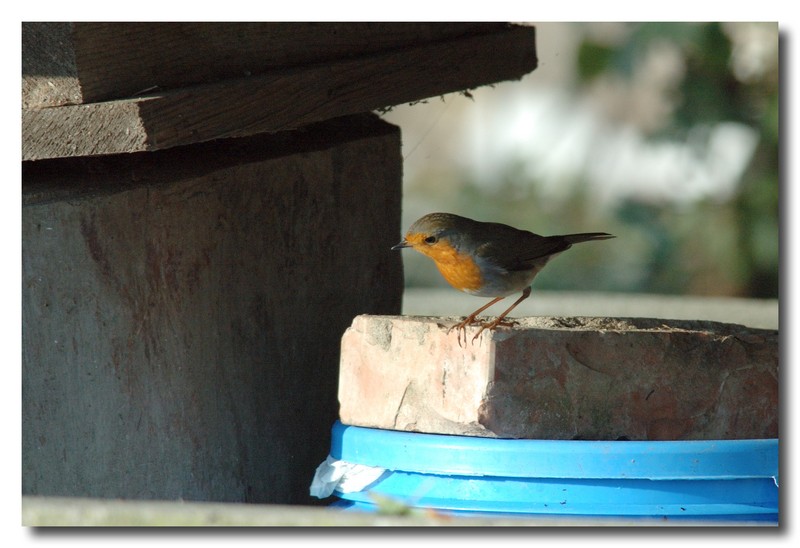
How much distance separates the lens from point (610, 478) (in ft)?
9.14

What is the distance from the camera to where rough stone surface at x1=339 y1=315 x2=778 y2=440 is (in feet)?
9.26

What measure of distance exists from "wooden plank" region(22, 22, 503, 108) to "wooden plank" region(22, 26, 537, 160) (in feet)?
0.21

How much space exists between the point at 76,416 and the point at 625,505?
1555 mm

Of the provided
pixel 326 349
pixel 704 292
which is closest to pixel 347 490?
pixel 326 349

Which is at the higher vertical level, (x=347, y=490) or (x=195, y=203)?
(x=195, y=203)

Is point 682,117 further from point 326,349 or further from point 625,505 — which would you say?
point 625,505

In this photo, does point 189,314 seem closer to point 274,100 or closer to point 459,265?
point 274,100

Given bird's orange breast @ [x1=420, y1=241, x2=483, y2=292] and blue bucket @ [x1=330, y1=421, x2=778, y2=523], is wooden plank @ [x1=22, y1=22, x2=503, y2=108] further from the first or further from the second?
blue bucket @ [x1=330, y1=421, x2=778, y2=523]

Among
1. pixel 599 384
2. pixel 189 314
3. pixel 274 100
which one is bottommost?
pixel 599 384

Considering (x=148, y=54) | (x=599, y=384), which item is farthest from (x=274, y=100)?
(x=599, y=384)

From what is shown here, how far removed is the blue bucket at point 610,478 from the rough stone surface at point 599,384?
7 cm

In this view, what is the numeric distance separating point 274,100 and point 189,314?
70 centimetres

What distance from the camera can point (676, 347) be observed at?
9.44 ft

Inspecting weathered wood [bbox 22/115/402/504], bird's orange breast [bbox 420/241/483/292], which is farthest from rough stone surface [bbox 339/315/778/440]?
bird's orange breast [bbox 420/241/483/292]
